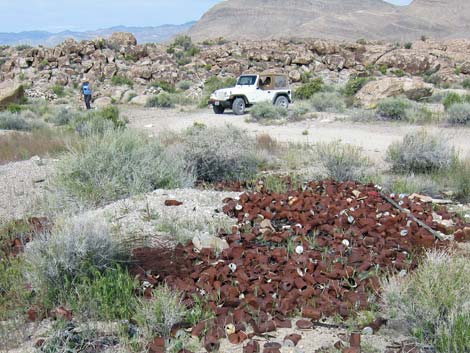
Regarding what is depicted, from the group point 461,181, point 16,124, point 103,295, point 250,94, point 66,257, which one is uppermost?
point 66,257

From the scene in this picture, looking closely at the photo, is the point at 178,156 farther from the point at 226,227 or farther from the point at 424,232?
the point at 424,232

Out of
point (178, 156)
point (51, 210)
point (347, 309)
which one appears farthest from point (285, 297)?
point (178, 156)

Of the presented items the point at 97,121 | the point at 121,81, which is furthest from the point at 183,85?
the point at 97,121

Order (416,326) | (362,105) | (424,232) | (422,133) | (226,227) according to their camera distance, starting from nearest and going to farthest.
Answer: (416,326) < (424,232) < (226,227) < (422,133) < (362,105)

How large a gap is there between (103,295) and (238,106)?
768 inches

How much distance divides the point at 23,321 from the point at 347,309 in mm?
2428

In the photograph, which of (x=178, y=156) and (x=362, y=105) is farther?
(x=362, y=105)

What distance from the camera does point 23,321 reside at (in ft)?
13.5

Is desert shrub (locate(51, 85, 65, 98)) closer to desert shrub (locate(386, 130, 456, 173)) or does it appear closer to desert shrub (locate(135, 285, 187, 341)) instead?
desert shrub (locate(386, 130, 456, 173))

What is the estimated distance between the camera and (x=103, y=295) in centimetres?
418

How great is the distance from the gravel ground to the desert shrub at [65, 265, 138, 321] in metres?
2.98

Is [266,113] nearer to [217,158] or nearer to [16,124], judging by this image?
[16,124]

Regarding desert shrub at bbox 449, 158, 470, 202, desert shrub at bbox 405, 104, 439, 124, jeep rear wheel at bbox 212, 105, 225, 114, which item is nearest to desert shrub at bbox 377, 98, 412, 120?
desert shrub at bbox 405, 104, 439, 124

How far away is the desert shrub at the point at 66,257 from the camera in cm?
438
